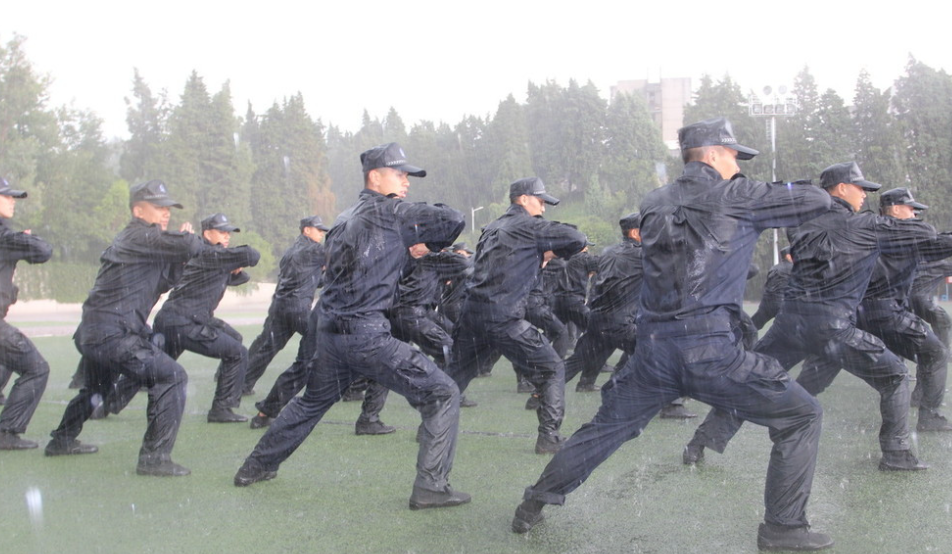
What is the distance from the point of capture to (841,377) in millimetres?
9898

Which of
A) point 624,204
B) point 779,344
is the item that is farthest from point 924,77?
point 779,344

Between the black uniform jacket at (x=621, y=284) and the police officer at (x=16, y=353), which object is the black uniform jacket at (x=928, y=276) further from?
the police officer at (x=16, y=353)

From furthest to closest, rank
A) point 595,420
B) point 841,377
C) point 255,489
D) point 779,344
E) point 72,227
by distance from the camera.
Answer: point 72,227
point 841,377
point 779,344
point 255,489
point 595,420

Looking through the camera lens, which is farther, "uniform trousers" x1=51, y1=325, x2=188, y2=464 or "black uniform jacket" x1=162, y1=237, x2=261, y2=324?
"black uniform jacket" x1=162, y1=237, x2=261, y2=324

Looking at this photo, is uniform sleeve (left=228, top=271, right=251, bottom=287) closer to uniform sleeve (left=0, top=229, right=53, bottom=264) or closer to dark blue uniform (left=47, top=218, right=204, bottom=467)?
uniform sleeve (left=0, top=229, right=53, bottom=264)

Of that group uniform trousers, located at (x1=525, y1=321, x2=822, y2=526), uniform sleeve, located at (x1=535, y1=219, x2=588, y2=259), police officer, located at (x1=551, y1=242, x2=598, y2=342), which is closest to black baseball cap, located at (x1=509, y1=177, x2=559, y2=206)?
uniform sleeve, located at (x1=535, y1=219, x2=588, y2=259)

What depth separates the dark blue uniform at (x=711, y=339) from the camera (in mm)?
3818

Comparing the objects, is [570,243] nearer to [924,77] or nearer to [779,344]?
[779,344]

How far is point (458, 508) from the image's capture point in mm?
4785

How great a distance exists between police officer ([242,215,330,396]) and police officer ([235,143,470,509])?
3.85 m

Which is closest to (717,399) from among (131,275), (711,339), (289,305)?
(711,339)

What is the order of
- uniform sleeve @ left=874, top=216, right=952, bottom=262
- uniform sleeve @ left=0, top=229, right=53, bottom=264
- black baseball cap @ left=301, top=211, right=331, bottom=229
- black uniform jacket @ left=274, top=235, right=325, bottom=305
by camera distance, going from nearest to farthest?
1. uniform sleeve @ left=874, top=216, right=952, bottom=262
2. uniform sleeve @ left=0, top=229, right=53, bottom=264
3. black uniform jacket @ left=274, top=235, right=325, bottom=305
4. black baseball cap @ left=301, top=211, right=331, bottom=229

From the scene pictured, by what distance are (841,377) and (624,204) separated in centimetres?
1616

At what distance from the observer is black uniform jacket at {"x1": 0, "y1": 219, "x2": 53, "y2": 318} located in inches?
254
